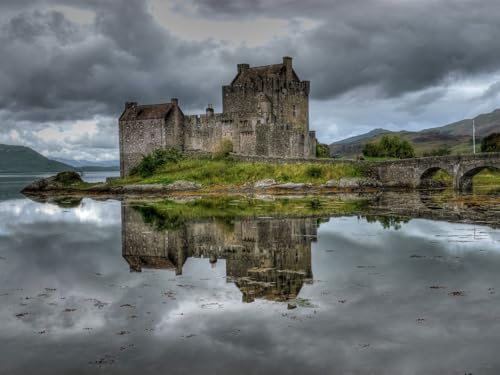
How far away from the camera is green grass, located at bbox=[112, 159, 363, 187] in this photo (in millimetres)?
51719

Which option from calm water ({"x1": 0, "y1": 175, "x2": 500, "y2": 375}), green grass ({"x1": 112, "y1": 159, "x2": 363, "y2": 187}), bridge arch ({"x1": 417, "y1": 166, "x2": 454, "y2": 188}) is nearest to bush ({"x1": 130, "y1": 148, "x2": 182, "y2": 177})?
green grass ({"x1": 112, "y1": 159, "x2": 363, "y2": 187})

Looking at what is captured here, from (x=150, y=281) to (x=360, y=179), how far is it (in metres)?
38.8

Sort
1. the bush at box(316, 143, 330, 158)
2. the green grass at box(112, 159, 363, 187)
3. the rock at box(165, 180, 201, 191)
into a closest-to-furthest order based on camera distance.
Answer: the green grass at box(112, 159, 363, 187) < the rock at box(165, 180, 201, 191) < the bush at box(316, 143, 330, 158)

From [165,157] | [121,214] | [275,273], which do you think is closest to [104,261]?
Result: [275,273]

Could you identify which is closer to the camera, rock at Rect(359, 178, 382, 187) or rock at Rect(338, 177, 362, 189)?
rock at Rect(338, 177, 362, 189)

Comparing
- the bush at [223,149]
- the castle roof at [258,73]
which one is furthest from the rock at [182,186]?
the castle roof at [258,73]

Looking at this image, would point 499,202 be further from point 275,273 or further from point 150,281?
point 150,281

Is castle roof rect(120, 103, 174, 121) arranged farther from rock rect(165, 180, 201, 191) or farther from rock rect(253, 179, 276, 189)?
rock rect(253, 179, 276, 189)

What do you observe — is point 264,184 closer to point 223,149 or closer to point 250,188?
point 250,188

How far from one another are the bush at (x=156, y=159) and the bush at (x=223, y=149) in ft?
13.1

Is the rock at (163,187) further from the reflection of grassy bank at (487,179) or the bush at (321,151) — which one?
the reflection of grassy bank at (487,179)

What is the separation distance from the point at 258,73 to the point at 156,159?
47.0 ft

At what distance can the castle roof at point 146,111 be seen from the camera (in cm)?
6053

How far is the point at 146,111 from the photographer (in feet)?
203
